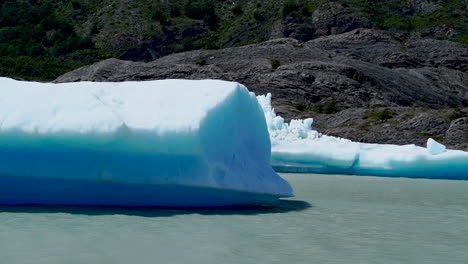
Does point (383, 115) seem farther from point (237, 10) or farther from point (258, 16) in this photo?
point (237, 10)

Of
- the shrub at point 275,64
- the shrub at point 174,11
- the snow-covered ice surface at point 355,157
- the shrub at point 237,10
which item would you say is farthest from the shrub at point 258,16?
the snow-covered ice surface at point 355,157

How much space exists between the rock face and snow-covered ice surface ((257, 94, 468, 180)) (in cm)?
786

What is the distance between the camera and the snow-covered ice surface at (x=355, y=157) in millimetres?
16484

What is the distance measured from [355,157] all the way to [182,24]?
5562 centimetres

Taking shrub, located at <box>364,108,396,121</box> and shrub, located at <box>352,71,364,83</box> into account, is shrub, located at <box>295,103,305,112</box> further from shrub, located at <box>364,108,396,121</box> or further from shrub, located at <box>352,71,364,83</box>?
shrub, located at <box>364,108,396,121</box>

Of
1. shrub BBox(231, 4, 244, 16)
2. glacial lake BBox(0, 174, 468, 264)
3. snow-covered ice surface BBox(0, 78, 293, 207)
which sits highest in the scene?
shrub BBox(231, 4, 244, 16)

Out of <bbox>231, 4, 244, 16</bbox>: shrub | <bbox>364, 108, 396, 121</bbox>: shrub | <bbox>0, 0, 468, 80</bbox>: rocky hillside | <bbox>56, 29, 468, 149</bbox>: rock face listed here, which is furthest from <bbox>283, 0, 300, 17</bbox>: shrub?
<bbox>364, 108, 396, 121</bbox>: shrub

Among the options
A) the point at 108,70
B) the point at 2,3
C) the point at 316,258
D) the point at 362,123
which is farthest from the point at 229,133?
the point at 2,3

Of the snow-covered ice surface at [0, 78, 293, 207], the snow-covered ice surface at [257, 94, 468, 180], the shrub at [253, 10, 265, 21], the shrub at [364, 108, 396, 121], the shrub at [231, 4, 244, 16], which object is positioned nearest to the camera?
the snow-covered ice surface at [0, 78, 293, 207]

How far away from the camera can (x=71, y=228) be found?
5.78 meters

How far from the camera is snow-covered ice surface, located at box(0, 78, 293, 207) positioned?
6660 mm

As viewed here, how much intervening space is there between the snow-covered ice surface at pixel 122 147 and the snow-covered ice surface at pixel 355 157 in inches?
400

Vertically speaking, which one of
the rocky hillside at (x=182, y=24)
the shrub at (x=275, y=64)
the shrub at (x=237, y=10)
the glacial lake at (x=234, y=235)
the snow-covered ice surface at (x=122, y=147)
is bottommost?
the glacial lake at (x=234, y=235)

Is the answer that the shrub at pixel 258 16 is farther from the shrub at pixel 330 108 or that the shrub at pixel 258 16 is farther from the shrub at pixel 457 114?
the shrub at pixel 457 114
